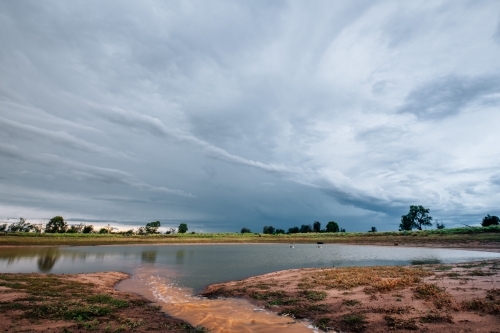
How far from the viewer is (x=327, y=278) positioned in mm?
26844

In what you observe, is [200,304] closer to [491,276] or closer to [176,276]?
[176,276]

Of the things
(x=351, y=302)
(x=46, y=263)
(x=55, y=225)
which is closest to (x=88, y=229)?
(x=55, y=225)

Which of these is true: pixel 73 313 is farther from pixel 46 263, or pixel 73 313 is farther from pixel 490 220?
pixel 490 220

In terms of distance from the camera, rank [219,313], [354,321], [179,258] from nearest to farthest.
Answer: [354,321] < [219,313] < [179,258]

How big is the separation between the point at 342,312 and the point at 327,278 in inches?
433

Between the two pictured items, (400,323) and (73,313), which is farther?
(73,313)

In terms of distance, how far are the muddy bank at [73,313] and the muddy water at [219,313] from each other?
1.23 m

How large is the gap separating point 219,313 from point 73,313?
874 cm

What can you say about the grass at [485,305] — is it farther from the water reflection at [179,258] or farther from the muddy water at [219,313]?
→ the water reflection at [179,258]

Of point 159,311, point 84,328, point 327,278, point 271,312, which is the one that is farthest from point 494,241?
point 84,328

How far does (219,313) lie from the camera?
59.3ft

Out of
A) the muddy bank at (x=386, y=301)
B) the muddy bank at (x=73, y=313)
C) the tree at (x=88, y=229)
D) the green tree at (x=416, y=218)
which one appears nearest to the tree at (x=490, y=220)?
the green tree at (x=416, y=218)

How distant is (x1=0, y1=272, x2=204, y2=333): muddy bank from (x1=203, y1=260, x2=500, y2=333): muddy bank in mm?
7338

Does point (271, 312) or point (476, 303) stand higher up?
point (476, 303)
